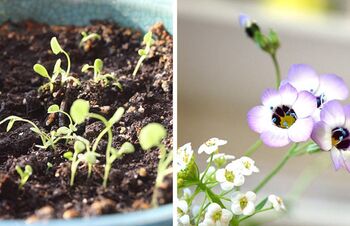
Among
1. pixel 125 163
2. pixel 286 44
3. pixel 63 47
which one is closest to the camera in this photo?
pixel 125 163

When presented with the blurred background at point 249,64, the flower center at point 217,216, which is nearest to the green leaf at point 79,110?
the flower center at point 217,216

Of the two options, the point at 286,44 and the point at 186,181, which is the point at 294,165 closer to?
the point at 286,44

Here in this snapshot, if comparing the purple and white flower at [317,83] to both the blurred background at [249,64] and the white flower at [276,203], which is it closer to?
the white flower at [276,203]

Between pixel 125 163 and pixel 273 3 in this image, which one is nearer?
pixel 125 163

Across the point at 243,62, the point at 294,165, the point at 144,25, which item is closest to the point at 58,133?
the point at 144,25

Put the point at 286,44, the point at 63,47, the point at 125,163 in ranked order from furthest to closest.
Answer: the point at 286,44 < the point at 63,47 < the point at 125,163

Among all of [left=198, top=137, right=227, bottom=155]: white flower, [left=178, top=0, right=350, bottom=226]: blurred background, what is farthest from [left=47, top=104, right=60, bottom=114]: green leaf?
[left=178, top=0, right=350, bottom=226]: blurred background

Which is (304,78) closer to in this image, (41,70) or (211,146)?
(211,146)
